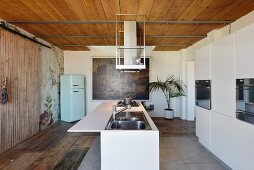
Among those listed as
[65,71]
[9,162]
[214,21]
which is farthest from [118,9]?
[65,71]

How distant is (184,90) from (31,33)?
5.07m

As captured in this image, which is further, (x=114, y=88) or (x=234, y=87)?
(x=114, y=88)

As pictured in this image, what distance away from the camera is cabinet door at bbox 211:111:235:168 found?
2932 mm

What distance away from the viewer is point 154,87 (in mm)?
7008

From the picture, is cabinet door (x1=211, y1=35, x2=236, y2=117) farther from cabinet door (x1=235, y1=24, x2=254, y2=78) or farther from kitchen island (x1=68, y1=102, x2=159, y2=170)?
kitchen island (x1=68, y1=102, x2=159, y2=170)

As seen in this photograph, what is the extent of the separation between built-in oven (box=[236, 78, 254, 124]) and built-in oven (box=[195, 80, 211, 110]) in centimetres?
94

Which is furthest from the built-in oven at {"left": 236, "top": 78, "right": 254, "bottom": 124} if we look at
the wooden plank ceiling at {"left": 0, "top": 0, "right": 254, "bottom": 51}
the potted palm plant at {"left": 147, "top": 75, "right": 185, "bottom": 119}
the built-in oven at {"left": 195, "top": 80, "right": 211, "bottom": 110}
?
the potted palm plant at {"left": 147, "top": 75, "right": 185, "bottom": 119}

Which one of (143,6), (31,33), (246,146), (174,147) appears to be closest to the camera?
(246,146)

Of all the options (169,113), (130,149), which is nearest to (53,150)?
(130,149)

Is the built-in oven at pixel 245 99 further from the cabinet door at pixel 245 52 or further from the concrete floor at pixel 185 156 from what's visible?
the concrete floor at pixel 185 156

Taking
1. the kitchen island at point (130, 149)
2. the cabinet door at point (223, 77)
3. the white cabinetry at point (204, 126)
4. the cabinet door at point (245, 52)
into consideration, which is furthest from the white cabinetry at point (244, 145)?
the kitchen island at point (130, 149)

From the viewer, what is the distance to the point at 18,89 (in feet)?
13.9

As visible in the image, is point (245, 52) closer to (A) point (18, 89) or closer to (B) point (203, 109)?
(B) point (203, 109)

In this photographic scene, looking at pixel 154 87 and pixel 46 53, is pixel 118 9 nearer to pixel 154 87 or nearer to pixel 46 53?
pixel 46 53
